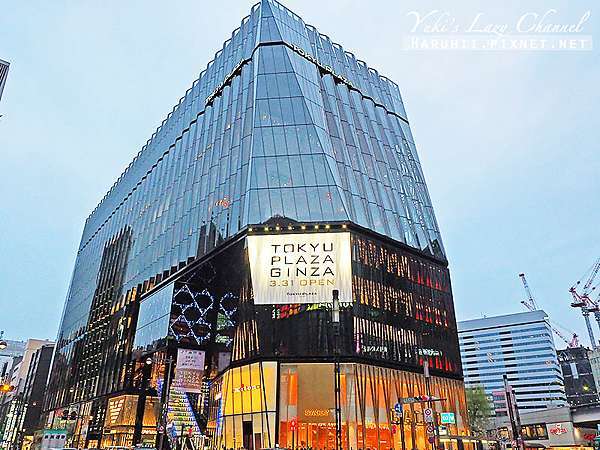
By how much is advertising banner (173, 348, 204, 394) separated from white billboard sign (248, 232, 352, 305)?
362 inches

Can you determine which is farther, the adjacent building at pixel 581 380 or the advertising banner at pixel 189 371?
the adjacent building at pixel 581 380

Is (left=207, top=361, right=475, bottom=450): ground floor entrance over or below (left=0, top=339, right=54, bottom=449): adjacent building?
below

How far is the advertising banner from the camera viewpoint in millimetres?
45969

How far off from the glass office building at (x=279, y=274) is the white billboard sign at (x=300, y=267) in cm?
13

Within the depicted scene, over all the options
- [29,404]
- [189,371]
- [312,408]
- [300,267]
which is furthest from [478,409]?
[29,404]

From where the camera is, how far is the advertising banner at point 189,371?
45969mm

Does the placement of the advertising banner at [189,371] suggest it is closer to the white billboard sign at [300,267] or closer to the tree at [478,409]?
the white billboard sign at [300,267]

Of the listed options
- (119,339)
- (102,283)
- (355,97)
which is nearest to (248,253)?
(355,97)

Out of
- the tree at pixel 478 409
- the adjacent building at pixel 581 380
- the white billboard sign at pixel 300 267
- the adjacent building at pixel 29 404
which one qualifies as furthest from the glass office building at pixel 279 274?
the adjacent building at pixel 581 380

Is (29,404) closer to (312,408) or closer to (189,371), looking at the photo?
(189,371)

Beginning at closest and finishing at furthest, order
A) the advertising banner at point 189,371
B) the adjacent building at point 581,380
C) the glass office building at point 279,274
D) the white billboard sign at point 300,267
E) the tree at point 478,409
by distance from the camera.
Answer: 1. the glass office building at point 279,274
2. the white billboard sign at point 300,267
3. the advertising banner at point 189,371
4. the tree at point 478,409
5. the adjacent building at point 581,380

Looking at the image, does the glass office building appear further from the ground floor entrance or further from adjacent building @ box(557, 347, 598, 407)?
adjacent building @ box(557, 347, 598, 407)

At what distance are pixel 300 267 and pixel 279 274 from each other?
6.82ft

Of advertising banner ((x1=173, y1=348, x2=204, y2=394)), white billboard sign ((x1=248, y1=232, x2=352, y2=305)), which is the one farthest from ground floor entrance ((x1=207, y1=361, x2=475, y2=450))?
white billboard sign ((x1=248, y1=232, x2=352, y2=305))
